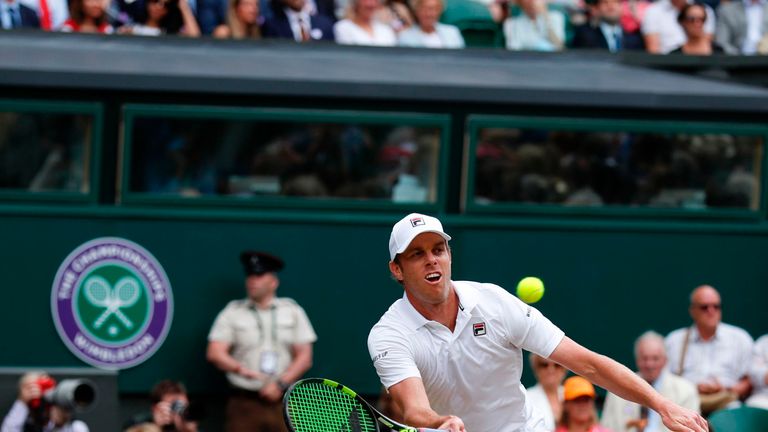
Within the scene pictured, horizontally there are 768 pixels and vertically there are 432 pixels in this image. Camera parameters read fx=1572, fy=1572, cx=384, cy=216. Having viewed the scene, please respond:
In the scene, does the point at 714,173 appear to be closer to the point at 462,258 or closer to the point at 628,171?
→ the point at 628,171

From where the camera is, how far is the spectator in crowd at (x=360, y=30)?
37.3 ft

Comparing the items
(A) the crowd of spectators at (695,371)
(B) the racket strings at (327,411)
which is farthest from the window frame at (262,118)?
(B) the racket strings at (327,411)

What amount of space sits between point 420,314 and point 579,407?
3263mm

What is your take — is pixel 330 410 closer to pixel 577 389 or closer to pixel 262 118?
pixel 577 389

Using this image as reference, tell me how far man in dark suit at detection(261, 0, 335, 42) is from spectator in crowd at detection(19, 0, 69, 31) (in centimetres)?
141

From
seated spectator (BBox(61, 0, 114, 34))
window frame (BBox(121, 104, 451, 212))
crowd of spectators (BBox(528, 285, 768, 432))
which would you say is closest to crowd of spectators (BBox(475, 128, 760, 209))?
window frame (BBox(121, 104, 451, 212))

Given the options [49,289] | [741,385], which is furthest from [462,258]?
[49,289]

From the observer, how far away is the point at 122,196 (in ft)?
34.3

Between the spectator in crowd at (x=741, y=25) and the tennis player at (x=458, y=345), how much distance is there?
22.6 ft

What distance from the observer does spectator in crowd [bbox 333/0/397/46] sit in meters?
11.4

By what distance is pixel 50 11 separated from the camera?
10984mm

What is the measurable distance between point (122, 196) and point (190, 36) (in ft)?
4.47

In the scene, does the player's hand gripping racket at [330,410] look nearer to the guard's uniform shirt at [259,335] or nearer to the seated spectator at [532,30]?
the guard's uniform shirt at [259,335]

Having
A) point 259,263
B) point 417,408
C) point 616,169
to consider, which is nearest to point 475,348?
point 417,408
